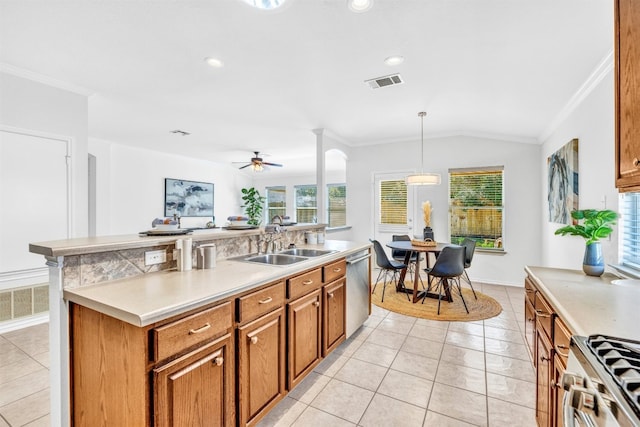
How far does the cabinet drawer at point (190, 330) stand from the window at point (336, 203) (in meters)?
6.66

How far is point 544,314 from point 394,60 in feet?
7.37

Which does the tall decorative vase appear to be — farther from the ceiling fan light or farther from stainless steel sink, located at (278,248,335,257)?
the ceiling fan light

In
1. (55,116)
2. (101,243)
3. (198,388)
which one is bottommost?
(198,388)

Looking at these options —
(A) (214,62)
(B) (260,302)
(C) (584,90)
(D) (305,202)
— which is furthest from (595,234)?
(D) (305,202)

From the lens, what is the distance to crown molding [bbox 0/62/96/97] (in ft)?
8.85

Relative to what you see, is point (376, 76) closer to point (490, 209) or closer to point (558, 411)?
point (558, 411)

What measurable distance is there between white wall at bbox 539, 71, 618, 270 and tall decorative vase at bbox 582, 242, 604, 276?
0.45 m

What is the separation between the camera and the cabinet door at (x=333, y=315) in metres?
2.33

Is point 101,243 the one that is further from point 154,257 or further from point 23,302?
point 23,302

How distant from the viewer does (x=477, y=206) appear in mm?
4938


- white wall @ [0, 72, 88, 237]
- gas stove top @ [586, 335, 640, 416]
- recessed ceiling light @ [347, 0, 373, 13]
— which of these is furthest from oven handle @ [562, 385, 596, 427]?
white wall @ [0, 72, 88, 237]

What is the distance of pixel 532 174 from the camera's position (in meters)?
4.59

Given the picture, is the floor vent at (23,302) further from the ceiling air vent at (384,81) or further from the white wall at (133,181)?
the ceiling air vent at (384,81)

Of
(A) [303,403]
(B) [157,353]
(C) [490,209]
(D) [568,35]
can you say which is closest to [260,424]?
(A) [303,403]
